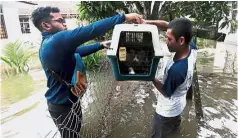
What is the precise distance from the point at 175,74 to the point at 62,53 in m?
0.90

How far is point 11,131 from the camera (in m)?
3.54

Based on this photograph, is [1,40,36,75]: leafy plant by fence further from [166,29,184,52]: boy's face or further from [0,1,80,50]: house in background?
[166,29,184,52]: boy's face

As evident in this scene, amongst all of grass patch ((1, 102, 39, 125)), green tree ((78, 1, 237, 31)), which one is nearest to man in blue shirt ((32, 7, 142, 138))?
green tree ((78, 1, 237, 31))

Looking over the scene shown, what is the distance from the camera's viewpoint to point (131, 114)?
11.7 ft

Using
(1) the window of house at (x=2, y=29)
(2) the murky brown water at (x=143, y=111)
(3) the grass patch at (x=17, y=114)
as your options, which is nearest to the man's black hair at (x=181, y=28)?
(2) the murky brown water at (x=143, y=111)

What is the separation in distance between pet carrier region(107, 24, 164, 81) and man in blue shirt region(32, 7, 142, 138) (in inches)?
5.4

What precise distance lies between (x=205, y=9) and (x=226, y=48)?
5684 millimetres

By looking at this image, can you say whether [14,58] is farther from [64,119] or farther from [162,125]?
[162,125]

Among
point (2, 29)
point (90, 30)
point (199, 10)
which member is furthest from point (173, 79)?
point (2, 29)

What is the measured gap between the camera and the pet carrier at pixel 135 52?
1486 mm

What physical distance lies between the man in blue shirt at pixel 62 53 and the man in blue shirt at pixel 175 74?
312 mm

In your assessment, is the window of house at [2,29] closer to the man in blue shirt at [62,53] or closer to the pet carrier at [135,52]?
the man in blue shirt at [62,53]

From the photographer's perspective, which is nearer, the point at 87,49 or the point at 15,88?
the point at 87,49

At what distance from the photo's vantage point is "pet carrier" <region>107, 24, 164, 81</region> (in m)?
1.49
